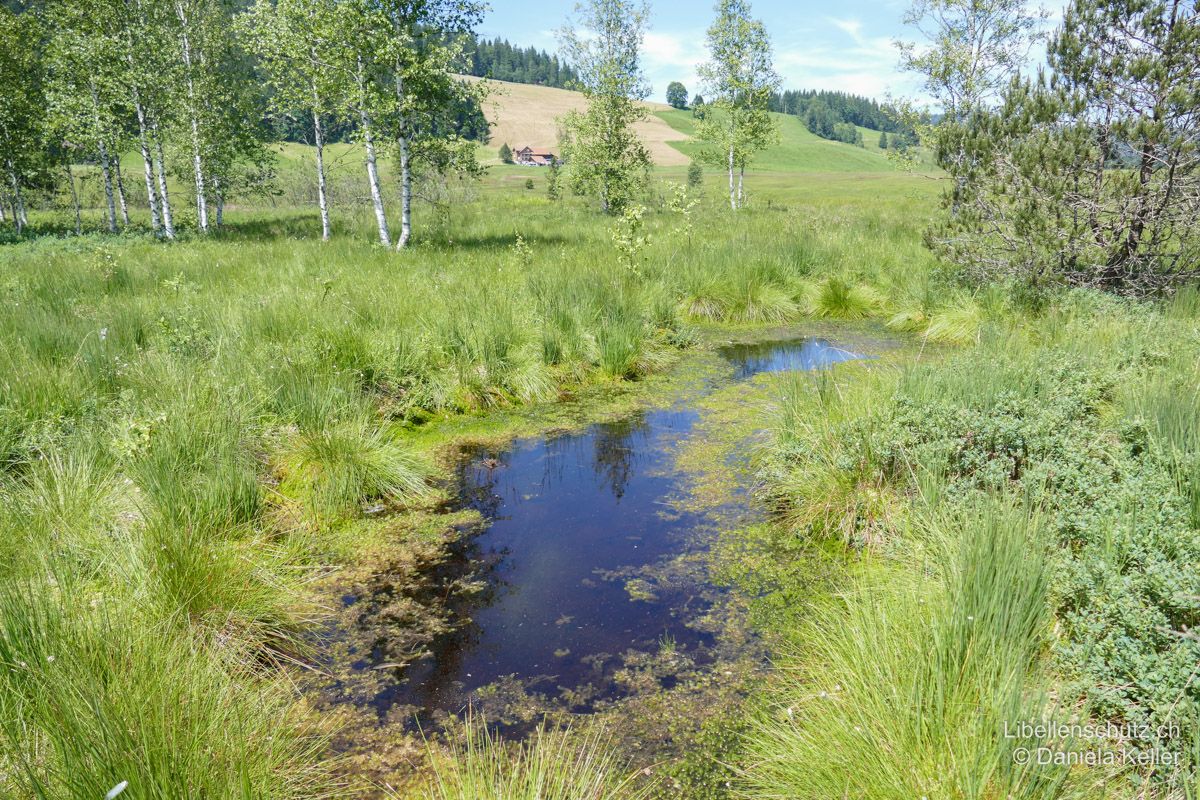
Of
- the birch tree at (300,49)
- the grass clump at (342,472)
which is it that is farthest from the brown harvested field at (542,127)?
the grass clump at (342,472)

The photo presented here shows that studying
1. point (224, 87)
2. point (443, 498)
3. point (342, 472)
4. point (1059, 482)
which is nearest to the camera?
point (1059, 482)

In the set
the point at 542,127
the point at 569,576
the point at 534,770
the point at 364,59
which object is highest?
the point at 542,127

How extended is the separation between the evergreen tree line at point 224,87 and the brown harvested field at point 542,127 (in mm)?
52156

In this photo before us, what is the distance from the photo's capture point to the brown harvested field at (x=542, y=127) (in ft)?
255

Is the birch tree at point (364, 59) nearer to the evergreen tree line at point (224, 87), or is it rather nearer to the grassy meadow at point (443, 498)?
the evergreen tree line at point (224, 87)

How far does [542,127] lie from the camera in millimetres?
84312

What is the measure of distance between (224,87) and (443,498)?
66.8 ft

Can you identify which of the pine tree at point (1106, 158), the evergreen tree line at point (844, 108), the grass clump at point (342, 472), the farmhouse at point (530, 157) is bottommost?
the grass clump at point (342, 472)

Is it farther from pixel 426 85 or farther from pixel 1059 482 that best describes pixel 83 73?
pixel 1059 482

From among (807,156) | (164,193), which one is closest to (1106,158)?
(164,193)

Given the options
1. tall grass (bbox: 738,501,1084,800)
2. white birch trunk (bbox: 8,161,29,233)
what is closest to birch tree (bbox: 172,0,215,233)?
white birch trunk (bbox: 8,161,29,233)

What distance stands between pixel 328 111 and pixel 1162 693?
15.3 meters

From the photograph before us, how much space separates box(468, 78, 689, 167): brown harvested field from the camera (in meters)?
77.8

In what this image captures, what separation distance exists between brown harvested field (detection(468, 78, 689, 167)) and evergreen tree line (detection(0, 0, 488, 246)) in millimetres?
52156
